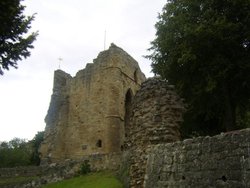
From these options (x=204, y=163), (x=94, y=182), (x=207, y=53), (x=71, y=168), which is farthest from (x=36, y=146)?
(x=204, y=163)

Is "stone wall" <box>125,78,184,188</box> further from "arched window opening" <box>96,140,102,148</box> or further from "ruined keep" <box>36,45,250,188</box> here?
"arched window opening" <box>96,140,102,148</box>

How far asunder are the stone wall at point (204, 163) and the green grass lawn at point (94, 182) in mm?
9301

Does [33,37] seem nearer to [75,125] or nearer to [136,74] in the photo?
[75,125]

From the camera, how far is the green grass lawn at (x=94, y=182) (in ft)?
61.3

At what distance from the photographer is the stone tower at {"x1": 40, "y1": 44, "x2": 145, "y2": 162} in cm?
3397

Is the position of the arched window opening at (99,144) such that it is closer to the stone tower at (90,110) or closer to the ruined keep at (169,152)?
the stone tower at (90,110)

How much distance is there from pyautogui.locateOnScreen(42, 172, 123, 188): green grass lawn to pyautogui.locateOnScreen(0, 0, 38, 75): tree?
23.5 feet

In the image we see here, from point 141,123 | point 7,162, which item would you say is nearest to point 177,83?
point 141,123

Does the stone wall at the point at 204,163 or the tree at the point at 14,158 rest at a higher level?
the tree at the point at 14,158

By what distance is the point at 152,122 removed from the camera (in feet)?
34.1

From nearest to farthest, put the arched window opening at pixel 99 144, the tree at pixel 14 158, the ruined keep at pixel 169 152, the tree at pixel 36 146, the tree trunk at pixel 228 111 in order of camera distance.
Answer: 1. the ruined keep at pixel 169 152
2. the tree trunk at pixel 228 111
3. the arched window opening at pixel 99 144
4. the tree at pixel 36 146
5. the tree at pixel 14 158

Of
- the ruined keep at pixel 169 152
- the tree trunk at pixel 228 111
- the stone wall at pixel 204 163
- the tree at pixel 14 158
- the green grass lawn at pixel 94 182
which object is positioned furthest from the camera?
the tree at pixel 14 158

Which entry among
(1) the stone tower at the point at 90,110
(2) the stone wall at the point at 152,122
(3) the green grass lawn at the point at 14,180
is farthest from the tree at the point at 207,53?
(1) the stone tower at the point at 90,110

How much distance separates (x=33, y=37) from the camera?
14594mm
